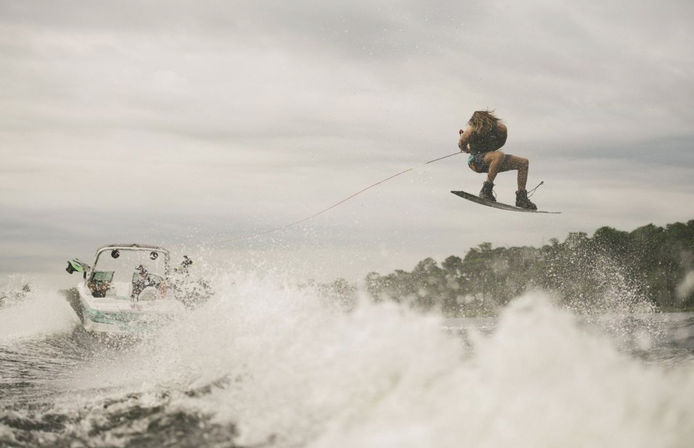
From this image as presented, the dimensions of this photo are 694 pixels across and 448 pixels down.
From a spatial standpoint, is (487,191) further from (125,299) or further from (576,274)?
(576,274)

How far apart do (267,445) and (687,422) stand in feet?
14.7

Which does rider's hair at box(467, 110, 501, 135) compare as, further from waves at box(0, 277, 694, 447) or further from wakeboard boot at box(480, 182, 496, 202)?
waves at box(0, 277, 694, 447)

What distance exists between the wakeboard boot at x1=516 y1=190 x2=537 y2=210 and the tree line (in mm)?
99714

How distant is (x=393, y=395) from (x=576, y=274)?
134561 mm

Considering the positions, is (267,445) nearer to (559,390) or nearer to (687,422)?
(559,390)

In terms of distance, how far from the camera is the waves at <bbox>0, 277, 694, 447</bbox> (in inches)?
277

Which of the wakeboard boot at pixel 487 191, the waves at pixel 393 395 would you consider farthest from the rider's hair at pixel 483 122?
the waves at pixel 393 395

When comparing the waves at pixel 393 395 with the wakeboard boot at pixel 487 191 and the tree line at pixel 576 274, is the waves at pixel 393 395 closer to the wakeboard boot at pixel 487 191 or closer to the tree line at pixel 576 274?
the wakeboard boot at pixel 487 191

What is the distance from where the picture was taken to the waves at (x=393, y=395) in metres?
7.04

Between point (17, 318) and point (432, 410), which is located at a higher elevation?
point (432, 410)

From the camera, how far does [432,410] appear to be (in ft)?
24.0

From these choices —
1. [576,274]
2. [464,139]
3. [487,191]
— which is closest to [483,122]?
[464,139]

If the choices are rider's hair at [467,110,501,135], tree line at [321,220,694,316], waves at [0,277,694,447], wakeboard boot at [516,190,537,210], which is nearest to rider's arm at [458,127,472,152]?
rider's hair at [467,110,501,135]

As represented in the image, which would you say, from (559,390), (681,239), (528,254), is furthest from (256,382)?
(528,254)
